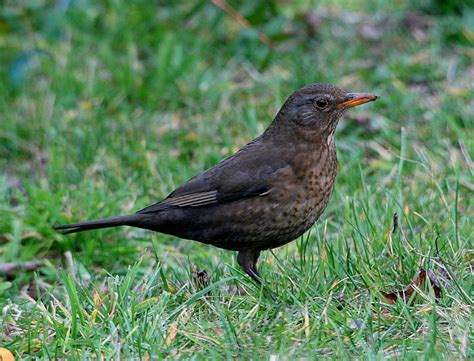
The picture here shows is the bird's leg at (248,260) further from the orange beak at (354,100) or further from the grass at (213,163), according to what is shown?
the orange beak at (354,100)

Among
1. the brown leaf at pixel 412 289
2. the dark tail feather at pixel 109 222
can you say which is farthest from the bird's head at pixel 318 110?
the brown leaf at pixel 412 289

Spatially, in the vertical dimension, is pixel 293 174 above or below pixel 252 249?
above

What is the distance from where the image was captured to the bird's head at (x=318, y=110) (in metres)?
5.11

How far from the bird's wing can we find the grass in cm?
33

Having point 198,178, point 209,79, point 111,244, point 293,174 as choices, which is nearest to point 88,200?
point 111,244

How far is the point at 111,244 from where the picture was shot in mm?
5770

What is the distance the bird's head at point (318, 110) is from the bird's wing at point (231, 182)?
0.23m

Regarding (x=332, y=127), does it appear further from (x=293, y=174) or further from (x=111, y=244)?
(x=111, y=244)

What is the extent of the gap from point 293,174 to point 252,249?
409 millimetres

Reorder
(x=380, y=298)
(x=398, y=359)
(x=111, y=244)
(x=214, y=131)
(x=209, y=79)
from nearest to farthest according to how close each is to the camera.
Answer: (x=398, y=359), (x=380, y=298), (x=111, y=244), (x=214, y=131), (x=209, y=79)

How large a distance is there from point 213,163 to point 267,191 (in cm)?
182

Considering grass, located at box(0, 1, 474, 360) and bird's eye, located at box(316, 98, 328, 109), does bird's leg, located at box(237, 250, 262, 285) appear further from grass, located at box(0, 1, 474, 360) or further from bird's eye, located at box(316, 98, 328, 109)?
bird's eye, located at box(316, 98, 328, 109)

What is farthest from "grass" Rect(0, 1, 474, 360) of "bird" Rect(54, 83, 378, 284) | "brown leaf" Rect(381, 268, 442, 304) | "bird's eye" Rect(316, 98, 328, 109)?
"bird's eye" Rect(316, 98, 328, 109)

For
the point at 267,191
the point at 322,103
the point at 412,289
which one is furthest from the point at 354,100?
the point at 412,289
